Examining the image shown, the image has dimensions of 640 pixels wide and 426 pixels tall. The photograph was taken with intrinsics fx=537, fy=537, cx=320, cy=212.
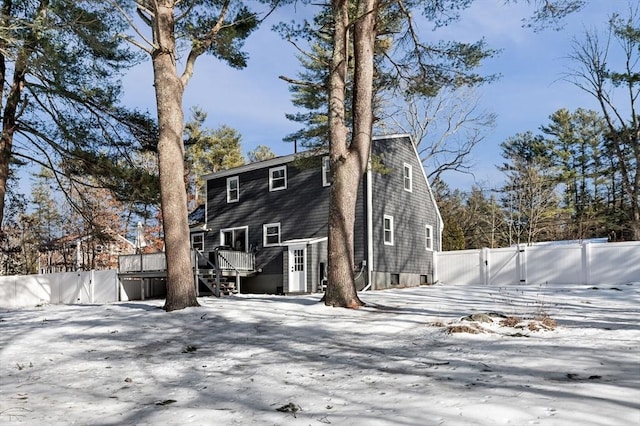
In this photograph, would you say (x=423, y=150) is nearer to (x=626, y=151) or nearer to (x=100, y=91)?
(x=626, y=151)

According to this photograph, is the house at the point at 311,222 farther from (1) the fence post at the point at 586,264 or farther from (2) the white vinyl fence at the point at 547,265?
(1) the fence post at the point at 586,264

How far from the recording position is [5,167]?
47.0ft

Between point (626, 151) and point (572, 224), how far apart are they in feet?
18.4

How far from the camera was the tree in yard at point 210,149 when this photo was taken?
135 feet

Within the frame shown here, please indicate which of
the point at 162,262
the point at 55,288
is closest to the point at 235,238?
the point at 162,262

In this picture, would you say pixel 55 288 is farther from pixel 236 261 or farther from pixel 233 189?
pixel 236 261

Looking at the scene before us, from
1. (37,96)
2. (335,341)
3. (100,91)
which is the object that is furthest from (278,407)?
(37,96)

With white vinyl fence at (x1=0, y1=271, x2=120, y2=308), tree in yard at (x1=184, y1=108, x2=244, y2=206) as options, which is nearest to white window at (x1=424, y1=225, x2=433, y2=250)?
white vinyl fence at (x1=0, y1=271, x2=120, y2=308)

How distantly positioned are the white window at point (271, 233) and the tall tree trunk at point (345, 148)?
448 inches

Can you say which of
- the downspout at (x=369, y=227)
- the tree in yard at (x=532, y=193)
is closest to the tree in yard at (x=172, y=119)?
the downspout at (x=369, y=227)

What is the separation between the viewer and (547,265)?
20.8 m

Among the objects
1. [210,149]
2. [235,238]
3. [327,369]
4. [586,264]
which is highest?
[210,149]

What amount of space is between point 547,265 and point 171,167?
15.5 meters

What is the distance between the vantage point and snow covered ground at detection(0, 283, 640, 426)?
161 inches
